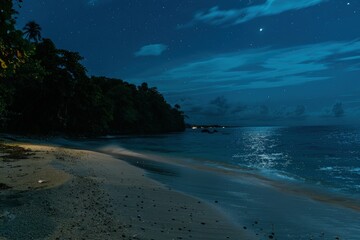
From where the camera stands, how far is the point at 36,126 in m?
59.9

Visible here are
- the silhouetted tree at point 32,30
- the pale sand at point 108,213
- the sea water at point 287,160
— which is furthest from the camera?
the silhouetted tree at point 32,30

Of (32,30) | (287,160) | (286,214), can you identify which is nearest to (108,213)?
(286,214)

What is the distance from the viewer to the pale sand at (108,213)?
7094mm

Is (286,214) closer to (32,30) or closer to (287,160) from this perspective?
(287,160)

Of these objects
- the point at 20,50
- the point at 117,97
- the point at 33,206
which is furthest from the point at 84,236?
the point at 117,97

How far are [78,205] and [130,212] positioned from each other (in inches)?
59.5

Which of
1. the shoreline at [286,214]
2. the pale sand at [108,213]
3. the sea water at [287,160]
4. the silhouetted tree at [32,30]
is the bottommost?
the sea water at [287,160]

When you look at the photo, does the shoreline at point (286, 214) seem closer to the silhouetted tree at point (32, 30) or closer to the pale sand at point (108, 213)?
the pale sand at point (108, 213)

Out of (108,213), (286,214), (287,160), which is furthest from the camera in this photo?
(287,160)

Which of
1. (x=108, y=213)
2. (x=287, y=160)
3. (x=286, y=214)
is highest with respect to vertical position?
(x=108, y=213)

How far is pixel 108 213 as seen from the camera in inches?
336

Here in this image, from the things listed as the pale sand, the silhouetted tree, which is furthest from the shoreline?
the silhouetted tree

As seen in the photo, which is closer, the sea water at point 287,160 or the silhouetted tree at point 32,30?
the sea water at point 287,160

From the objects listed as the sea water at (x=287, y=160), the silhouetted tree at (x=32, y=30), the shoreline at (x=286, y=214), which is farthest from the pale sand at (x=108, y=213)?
the silhouetted tree at (x=32, y=30)
